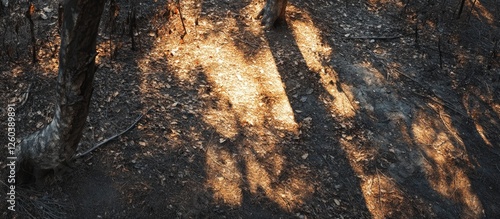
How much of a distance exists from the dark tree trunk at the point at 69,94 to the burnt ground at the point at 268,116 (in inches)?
14.8

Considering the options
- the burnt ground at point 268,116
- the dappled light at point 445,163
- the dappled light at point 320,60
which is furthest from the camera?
the dappled light at point 320,60

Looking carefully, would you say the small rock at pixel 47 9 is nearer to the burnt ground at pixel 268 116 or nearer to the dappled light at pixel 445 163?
the burnt ground at pixel 268 116

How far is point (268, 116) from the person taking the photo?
6504 mm

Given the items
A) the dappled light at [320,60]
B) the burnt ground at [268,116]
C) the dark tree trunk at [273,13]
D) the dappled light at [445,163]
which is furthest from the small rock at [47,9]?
the dappled light at [445,163]

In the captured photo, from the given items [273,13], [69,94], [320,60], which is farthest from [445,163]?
[69,94]

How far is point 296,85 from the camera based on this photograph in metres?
7.08

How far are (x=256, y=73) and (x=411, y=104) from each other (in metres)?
2.73

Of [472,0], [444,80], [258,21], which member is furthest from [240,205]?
[472,0]

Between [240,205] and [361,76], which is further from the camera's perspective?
[361,76]

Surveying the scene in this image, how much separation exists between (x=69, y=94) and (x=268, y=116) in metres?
Answer: 3.15

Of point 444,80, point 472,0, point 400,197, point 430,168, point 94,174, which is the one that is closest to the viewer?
point 94,174

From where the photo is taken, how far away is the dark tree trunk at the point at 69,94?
11.8 feet

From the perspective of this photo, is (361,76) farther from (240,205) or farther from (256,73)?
(240,205)

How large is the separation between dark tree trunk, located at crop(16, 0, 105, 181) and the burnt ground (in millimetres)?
375
